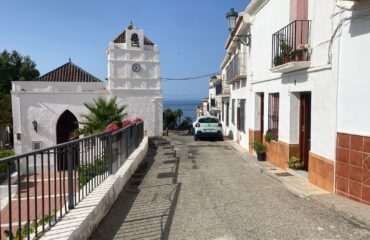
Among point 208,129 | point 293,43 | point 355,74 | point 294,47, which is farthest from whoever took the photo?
point 208,129

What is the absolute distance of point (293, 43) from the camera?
8719 millimetres

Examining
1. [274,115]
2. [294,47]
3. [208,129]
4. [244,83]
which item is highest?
[294,47]

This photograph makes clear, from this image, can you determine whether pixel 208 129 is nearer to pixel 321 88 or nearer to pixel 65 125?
pixel 65 125

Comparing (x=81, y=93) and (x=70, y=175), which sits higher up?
(x=81, y=93)

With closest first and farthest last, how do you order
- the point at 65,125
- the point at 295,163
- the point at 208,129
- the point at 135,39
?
the point at 295,163
the point at 208,129
the point at 65,125
the point at 135,39

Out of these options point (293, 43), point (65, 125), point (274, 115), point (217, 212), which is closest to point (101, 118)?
point (274, 115)

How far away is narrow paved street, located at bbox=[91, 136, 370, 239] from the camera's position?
470cm

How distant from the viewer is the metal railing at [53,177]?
3182 millimetres

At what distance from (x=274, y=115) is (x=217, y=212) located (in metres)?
5.82

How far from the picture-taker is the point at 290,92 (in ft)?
30.1

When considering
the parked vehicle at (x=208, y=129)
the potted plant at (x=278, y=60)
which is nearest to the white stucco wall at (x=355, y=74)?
the potted plant at (x=278, y=60)

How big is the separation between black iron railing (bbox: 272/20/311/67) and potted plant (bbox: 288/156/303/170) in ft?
8.46

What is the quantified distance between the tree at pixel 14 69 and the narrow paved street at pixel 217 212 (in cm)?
3634

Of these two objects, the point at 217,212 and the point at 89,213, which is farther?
the point at 217,212
